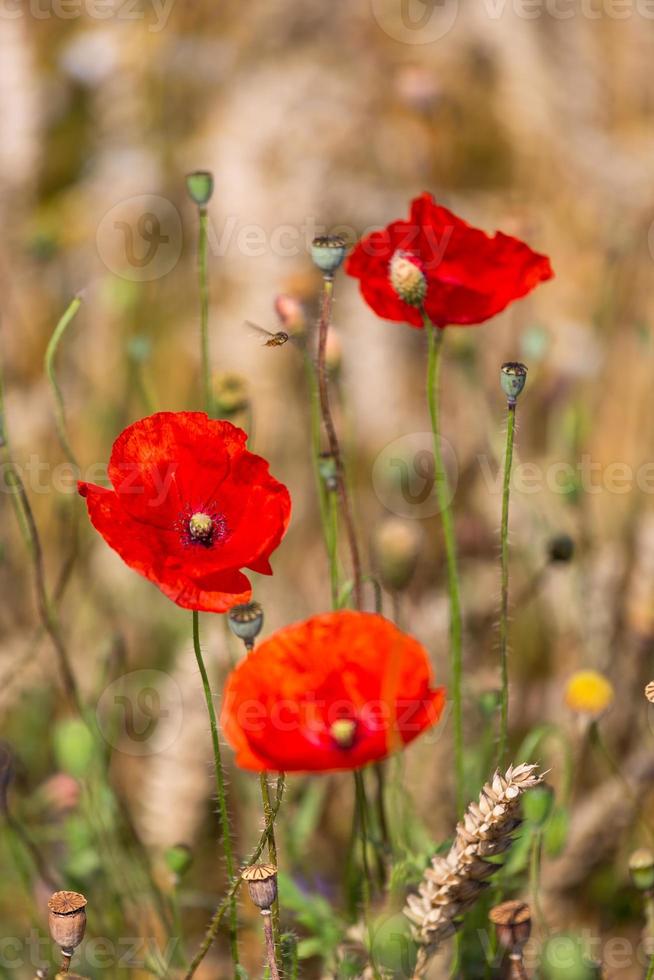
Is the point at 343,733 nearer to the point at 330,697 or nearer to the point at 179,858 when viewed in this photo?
the point at 330,697

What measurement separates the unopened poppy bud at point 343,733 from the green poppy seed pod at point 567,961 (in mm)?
339

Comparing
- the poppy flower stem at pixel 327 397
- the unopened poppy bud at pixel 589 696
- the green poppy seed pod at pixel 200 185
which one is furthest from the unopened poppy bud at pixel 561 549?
the green poppy seed pod at pixel 200 185

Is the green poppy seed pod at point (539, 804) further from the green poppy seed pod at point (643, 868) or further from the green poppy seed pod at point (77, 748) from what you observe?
the green poppy seed pod at point (77, 748)

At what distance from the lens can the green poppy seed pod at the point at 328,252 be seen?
790 mm

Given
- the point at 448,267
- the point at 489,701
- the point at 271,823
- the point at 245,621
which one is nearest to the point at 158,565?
the point at 245,621

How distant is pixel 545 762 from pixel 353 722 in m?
0.87

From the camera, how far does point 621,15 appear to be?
204 centimetres

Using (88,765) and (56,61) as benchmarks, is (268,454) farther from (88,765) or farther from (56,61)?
(56,61)

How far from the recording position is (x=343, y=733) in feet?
2.09

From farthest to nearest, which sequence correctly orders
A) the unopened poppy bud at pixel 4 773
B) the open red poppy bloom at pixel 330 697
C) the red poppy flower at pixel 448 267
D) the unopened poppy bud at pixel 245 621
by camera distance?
the unopened poppy bud at pixel 4 773, the red poppy flower at pixel 448 267, the unopened poppy bud at pixel 245 621, the open red poppy bloom at pixel 330 697

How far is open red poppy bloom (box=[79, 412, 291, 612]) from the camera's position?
2.26 feet

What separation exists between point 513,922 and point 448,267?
1.45ft

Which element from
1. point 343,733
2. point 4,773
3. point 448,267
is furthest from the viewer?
point 4,773

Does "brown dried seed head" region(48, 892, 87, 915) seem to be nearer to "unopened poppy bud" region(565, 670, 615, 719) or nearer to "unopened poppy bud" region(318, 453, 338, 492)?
"unopened poppy bud" region(318, 453, 338, 492)
